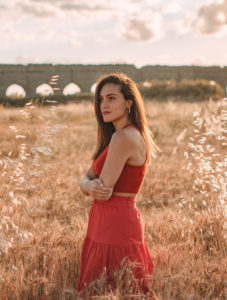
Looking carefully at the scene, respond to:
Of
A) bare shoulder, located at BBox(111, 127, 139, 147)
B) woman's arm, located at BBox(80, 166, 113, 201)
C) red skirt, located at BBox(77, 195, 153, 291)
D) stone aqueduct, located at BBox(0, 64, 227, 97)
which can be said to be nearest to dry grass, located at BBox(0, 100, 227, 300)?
red skirt, located at BBox(77, 195, 153, 291)

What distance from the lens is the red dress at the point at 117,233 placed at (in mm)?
1916

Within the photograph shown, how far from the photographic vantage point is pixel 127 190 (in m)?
1.93

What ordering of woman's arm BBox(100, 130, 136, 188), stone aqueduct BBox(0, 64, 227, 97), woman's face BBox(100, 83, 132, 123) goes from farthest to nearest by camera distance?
stone aqueduct BBox(0, 64, 227, 97)
woman's face BBox(100, 83, 132, 123)
woman's arm BBox(100, 130, 136, 188)

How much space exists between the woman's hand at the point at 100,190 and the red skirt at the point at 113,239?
8cm

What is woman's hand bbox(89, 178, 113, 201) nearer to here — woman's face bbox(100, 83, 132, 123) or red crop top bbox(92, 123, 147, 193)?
red crop top bbox(92, 123, 147, 193)

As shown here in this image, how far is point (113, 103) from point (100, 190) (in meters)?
0.52

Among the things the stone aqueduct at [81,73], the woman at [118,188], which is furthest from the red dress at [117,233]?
the stone aqueduct at [81,73]

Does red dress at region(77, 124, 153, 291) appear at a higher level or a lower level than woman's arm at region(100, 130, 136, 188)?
lower

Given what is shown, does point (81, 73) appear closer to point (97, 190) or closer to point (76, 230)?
point (76, 230)

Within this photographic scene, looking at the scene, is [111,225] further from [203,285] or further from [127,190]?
[203,285]

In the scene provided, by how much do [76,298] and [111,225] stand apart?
1.49 feet

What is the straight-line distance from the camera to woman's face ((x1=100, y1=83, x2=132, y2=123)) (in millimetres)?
1971

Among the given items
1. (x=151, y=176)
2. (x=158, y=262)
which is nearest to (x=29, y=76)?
(x=151, y=176)

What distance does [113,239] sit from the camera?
1.92 metres
